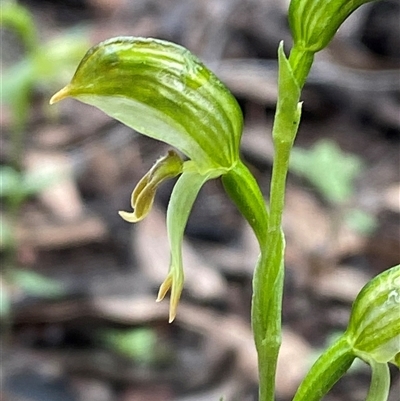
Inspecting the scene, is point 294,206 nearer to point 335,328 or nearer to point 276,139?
point 335,328

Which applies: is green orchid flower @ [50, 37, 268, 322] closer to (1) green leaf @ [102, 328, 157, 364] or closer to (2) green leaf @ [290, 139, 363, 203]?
(1) green leaf @ [102, 328, 157, 364]

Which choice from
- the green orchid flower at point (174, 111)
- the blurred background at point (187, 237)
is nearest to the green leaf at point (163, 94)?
the green orchid flower at point (174, 111)

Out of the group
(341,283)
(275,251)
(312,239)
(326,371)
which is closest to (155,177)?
(275,251)

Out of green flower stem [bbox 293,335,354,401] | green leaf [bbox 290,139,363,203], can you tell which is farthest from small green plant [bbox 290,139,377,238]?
green flower stem [bbox 293,335,354,401]

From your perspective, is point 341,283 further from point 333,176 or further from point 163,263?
point 163,263

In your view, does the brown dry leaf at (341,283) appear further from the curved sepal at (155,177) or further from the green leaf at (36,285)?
the curved sepal at (155,177)

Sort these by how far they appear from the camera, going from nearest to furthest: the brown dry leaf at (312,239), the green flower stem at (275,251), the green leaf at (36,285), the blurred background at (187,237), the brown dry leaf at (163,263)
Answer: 1. the green flower stem at (275,251)
2. the blurred background at (187,237)
3. the green leaf at (36,285)
4. the brown dry leaf at (163,263)
5. the brown dry leaf at (312,239)
